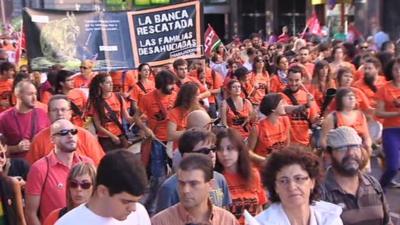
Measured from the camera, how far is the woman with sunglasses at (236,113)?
9367 millimetres

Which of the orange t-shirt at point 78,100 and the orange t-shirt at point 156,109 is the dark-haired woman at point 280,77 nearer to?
the orange t-shirt at point 156,109

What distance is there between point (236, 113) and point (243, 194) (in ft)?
13.0

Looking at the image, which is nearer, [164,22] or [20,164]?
[20,164]

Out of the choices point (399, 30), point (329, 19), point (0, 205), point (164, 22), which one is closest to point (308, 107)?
point (164, 22)

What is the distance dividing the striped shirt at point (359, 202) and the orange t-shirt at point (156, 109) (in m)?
4.74

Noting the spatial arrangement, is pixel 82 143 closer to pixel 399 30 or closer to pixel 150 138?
pixel 150 138

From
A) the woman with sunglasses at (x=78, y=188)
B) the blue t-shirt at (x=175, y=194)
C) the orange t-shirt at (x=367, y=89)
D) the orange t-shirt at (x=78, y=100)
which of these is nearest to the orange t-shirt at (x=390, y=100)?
the orange t-shirt at (x=367, y=89)

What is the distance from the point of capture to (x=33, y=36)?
10086 millimetres

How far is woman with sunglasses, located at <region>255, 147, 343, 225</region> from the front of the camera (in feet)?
13.1

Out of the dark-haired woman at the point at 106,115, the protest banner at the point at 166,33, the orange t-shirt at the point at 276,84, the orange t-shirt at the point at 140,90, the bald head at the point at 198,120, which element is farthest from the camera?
the orange t-shirt at the point at 276,84

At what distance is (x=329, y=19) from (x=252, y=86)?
20.9 metres

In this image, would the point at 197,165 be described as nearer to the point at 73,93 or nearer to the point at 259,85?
the point at 73,93

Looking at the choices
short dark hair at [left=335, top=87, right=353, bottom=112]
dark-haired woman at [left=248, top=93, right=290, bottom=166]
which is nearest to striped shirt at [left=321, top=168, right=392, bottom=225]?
dark-haired woman at [left=248, top=93, right=290, bottom=166]

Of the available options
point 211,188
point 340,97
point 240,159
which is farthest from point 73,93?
point 211,188
